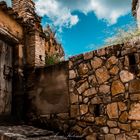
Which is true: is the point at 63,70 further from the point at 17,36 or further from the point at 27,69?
the point at 17,36

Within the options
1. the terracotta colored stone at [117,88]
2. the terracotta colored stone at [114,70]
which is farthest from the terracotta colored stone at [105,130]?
the terracotta colored stone at [114,70]

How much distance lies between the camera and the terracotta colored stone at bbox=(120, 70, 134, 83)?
22.0 ft

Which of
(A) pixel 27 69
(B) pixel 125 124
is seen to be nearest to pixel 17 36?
(A) pixel 27 69

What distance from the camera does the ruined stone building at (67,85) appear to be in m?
6.77

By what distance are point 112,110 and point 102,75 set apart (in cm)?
89

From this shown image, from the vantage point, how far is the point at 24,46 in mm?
9391

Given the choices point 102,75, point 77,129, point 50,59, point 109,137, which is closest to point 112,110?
point 109,137

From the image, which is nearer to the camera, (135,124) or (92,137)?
(135,124)

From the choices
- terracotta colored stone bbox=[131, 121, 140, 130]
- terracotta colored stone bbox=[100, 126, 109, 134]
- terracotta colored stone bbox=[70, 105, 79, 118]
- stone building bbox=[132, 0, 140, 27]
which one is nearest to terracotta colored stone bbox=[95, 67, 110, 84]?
terracotta colored stone bbox=[70, 105, 79, 118]

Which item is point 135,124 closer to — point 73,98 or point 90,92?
point 90,92

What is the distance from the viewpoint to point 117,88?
22.6ft

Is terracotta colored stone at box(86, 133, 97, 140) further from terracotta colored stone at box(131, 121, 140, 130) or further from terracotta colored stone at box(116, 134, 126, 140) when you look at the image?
terracotta colored stone at box(131, 121, 140, 130)

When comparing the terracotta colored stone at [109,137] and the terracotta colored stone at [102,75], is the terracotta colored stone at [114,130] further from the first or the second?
the terracotta colored stone at [102,75]

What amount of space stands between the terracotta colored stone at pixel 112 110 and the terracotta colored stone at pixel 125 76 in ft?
2.00
